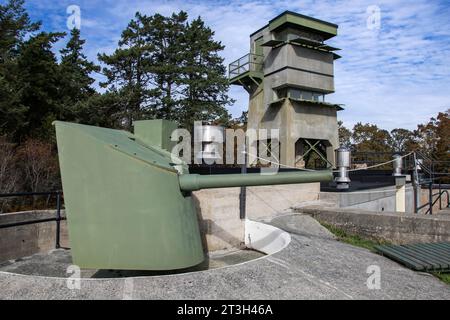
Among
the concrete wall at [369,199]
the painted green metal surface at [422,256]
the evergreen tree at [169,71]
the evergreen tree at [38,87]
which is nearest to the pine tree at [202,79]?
the evergreen tree at [169,71]

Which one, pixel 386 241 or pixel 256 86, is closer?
pixel 386 241

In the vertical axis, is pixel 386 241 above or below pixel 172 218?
below

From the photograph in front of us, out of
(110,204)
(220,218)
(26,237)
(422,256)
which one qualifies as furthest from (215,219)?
(422,256)

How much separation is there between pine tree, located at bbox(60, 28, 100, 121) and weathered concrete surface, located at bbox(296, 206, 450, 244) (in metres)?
13.5

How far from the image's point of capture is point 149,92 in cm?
2038

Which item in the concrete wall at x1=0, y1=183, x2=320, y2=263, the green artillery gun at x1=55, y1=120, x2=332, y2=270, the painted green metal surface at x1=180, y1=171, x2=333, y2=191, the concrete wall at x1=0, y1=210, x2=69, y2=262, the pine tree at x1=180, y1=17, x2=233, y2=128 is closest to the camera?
the green artillery gun at x1=55, y1=120, x2=332, y2=270

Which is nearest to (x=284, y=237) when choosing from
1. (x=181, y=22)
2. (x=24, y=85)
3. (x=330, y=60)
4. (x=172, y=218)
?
(x=172, y=218)

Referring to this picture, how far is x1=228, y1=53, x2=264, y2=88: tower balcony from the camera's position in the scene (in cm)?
2051

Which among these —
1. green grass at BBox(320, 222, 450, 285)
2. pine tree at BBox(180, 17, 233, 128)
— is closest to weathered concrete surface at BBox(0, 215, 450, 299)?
green grass at BBox(320, 222, 450, 285)

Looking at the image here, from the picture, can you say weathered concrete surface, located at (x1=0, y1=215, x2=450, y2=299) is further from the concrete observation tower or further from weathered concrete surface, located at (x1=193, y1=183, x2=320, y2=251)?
the concrete observation tower

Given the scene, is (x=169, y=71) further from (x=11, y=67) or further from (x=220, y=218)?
(x=220, y=218)

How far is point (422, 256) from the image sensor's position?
491cm

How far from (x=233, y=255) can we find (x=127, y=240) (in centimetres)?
339
